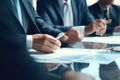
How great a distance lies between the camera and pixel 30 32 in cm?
151

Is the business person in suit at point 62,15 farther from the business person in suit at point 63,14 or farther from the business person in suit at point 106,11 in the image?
the business person in suit at point 106,11

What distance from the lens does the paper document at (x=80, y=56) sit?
3.32ft

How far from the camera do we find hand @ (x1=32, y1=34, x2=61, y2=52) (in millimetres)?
1179

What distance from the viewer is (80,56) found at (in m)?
1.09

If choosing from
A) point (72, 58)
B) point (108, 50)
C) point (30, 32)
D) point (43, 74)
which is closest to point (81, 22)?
point (30, 32)

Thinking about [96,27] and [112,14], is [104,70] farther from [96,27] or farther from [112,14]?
[112,14]

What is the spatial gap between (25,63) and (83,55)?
738mm

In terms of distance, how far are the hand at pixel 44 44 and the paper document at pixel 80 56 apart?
0.02 metres

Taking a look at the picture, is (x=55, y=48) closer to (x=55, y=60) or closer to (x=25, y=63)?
(x=55, y=60)

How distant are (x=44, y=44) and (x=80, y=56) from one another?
6.7 inches

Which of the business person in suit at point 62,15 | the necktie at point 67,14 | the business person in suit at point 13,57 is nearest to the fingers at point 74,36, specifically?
the business person in suit at point 62,15

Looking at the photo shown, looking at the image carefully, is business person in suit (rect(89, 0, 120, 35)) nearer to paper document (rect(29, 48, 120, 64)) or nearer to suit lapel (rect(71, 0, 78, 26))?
suit lapel (rect(71, 0, 78, 26))

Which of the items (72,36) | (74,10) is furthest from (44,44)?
(74,10)

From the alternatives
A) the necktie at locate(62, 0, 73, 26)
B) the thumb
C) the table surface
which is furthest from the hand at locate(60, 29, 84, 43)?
the table surface
